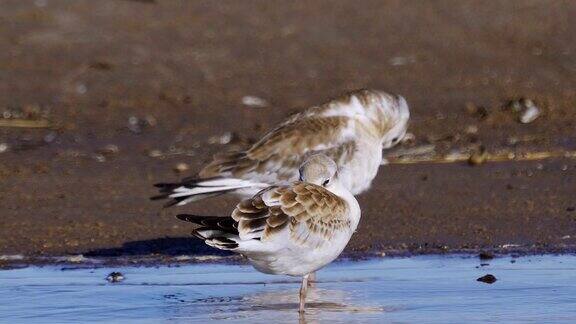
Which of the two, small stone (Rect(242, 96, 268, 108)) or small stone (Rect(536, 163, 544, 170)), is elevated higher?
small stone (Rect(242, 96, 268, 108))

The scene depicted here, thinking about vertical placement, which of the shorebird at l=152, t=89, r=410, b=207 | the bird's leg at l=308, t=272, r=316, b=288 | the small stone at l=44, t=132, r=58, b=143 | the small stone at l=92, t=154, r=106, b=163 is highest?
the small stone at l=44, t=132, r=58, b=143

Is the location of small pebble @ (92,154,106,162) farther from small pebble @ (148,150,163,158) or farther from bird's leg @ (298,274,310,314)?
bird's leg @ (298,274,310,314)

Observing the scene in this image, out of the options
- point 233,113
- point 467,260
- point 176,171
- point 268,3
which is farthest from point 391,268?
point 268,3

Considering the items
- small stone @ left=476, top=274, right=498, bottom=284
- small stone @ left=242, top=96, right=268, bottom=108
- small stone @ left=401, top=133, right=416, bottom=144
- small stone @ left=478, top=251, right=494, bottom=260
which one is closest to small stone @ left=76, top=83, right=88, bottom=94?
small stone @ left=242, top=96, right=268, bottom=108

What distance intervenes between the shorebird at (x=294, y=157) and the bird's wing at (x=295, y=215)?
5.04 ft

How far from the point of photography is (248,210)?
6227mm

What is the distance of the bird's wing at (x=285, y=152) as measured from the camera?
8.30 metres

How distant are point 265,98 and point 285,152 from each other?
402cm

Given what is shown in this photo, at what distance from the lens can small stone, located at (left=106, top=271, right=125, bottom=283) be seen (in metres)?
7.33

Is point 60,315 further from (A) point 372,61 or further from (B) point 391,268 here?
(A) point 372,61

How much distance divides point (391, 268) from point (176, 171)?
9.33 ft

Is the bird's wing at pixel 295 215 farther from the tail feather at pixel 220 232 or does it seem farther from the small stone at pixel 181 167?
the small stone at pixel 181 167

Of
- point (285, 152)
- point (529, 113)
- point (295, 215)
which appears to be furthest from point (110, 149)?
point (295, 215)

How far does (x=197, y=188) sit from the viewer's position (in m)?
8.21
